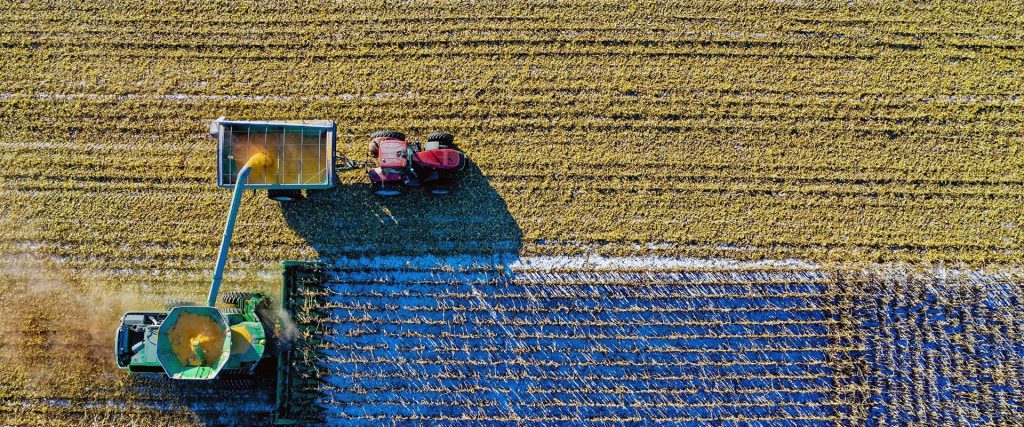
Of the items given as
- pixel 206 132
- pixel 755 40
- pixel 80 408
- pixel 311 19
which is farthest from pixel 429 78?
pixel 80 408

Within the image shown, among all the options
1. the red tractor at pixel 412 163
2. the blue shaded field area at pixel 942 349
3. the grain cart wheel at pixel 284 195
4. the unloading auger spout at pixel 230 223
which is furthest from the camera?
the blue shaded field area at pixel 942 349

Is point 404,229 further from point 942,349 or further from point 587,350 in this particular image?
point 942,349

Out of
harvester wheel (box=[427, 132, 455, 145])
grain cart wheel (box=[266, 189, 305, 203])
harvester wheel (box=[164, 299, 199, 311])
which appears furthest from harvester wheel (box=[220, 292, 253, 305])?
harvester wheel (box=[427, 132, 455, 145])

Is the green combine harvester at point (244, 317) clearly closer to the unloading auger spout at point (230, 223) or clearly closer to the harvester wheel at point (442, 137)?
the unloading auger spout at point (230, 223)

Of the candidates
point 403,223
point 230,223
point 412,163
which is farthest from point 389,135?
point 230,223

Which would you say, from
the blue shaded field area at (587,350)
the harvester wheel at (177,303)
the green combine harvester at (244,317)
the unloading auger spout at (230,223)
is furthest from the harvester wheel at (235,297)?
the blue shaded field area at (587,350)

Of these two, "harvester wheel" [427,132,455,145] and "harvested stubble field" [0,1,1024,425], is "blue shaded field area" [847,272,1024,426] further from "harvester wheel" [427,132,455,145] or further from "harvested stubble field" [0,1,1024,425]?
"harvester wheel" [427,132,455,145]
